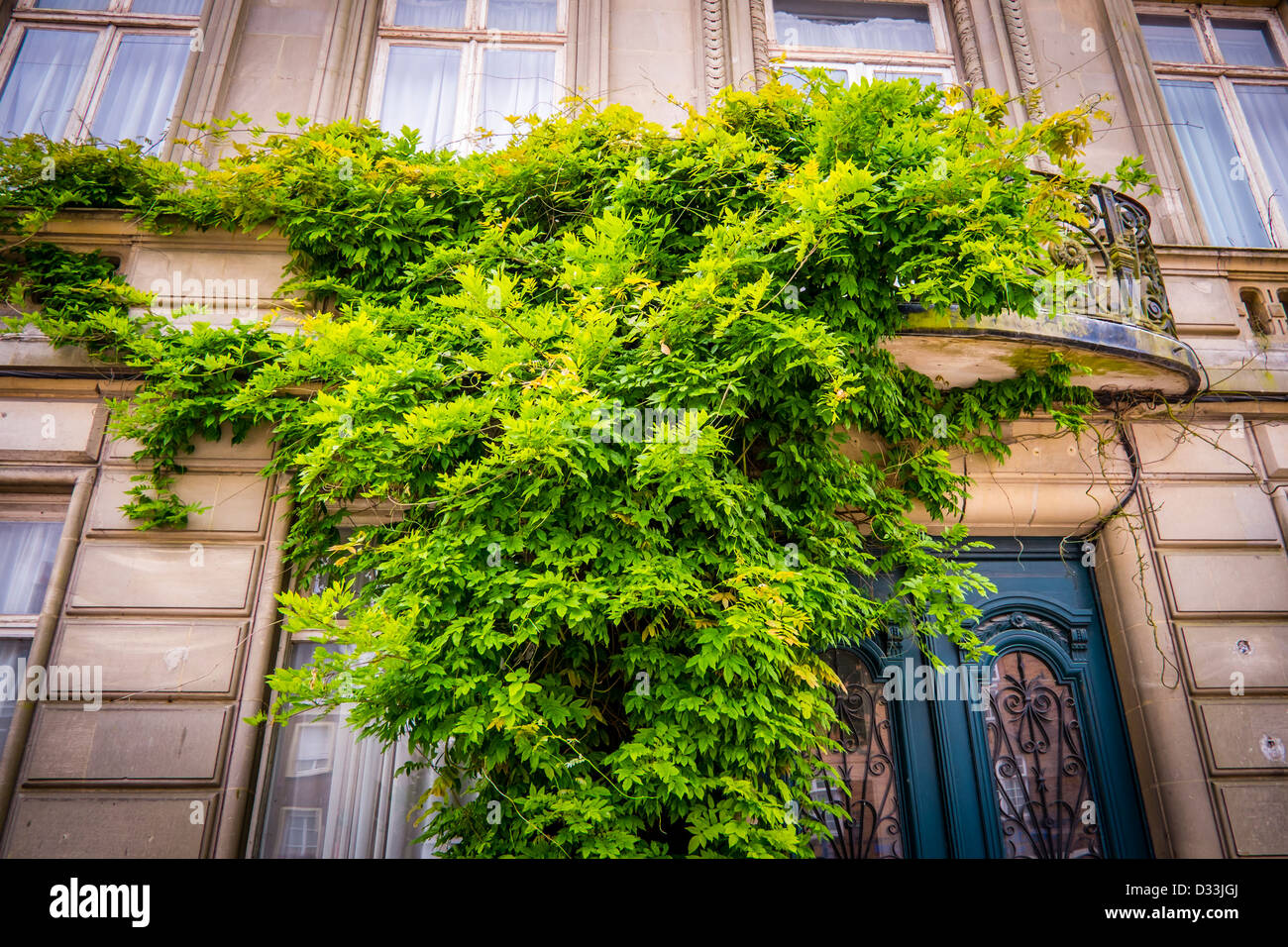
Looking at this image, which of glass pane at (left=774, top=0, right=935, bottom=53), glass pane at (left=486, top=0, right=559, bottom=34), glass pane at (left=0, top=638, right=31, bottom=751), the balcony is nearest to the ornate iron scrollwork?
the balcony

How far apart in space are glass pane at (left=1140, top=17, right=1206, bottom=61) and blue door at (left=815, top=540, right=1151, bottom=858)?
565 centimetres

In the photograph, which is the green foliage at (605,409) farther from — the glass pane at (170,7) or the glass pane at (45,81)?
the glass pane at (170,7)

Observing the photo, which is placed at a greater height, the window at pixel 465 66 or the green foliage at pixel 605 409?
the window at pixel 465 66

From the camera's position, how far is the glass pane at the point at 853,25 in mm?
7391

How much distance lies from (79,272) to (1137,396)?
7619 mm

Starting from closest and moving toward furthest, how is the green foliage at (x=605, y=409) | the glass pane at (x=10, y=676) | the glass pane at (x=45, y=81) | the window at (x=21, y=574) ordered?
the green foliage at (x=605, y=409)
the glass pane at (x=10, y=676)
the window at (x=21, y=574)
the glass pane at (x=45, y=81)

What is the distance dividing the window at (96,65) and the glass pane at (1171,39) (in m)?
8.97

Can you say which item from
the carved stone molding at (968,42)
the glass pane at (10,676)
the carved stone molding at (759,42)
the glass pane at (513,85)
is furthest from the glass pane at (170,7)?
the carved stone molding at (968,42)

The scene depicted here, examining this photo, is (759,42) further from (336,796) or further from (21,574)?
(21,574)

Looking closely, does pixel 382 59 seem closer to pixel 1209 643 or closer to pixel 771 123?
pixel 771 123

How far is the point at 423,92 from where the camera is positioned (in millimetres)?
6953

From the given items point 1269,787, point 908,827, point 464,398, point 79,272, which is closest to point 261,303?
point 79,272
